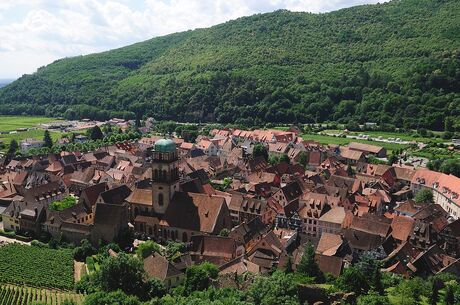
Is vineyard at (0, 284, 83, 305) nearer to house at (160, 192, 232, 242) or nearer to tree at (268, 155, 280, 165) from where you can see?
house at (160, 192, 232, 242)

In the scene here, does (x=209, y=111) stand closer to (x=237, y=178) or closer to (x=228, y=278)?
(x=237, y=178)

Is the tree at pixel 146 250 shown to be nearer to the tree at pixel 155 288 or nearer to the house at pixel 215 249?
the house at pixel 215 249

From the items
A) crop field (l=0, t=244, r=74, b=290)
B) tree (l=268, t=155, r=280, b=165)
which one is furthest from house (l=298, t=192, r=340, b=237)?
tree (l=268, t=155, r=280, b=165)

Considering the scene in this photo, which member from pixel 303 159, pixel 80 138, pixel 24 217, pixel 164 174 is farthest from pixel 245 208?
pixel 80 138

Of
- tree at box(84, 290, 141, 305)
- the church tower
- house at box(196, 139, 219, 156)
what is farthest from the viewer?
house at box(196, 139, 219, 156)

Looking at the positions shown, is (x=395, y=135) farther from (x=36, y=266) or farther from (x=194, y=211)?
(x=36, y=266)

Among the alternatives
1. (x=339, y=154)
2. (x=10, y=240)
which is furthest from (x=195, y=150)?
(x=10, y=240)
